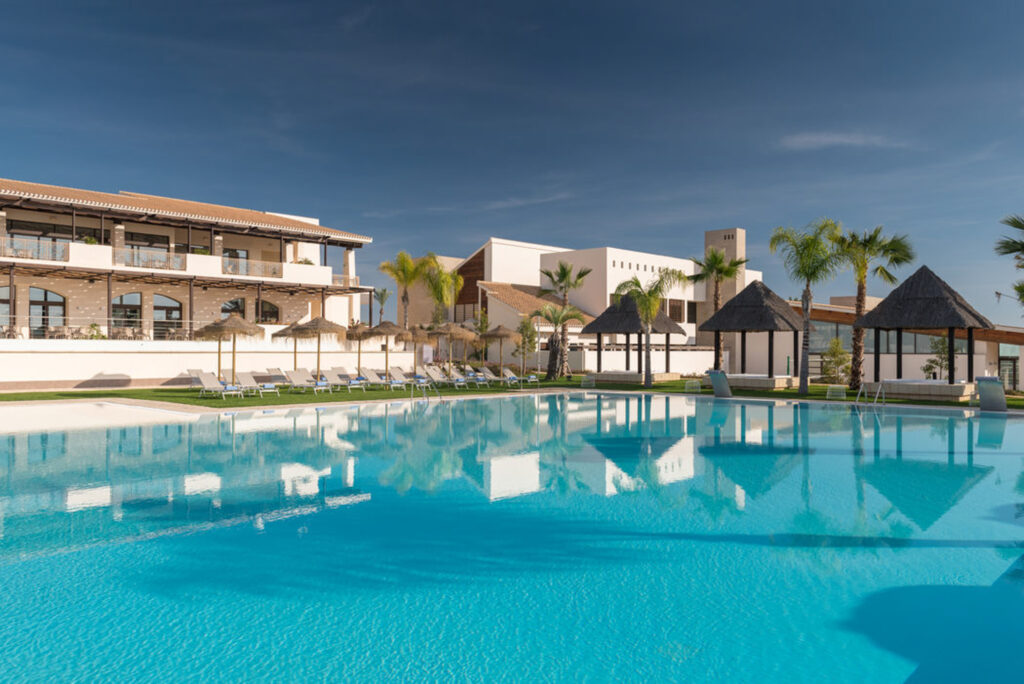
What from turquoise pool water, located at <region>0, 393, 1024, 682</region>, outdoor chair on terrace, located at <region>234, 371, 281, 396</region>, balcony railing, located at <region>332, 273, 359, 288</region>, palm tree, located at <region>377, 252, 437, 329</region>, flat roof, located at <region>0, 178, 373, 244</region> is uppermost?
flat roof, located at <region>0, 178, 373, 244</region>

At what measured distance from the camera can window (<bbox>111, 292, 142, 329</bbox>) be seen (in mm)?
26720

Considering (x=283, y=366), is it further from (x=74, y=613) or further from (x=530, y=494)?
(x=74, y=613)

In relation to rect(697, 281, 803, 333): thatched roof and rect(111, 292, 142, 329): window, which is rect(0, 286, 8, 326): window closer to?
rect(111, 292, 142, 329): window

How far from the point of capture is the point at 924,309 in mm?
21703

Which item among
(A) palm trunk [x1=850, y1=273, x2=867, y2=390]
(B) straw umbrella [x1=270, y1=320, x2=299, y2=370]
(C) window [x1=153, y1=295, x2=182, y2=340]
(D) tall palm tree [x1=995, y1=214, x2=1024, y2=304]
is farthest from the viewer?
(C) window [x1=153, y1=295, x2=182, y2=340]

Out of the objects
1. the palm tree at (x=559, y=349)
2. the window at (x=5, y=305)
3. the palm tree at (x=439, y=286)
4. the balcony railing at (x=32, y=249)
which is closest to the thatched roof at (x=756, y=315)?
the palm tree at (x=559, y=349)

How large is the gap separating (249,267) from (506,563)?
24973 millimetres

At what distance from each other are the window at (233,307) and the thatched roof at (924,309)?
83.2ft

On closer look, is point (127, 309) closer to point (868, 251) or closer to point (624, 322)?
point (624, 322)

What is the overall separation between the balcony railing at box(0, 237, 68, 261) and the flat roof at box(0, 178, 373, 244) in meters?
1.59

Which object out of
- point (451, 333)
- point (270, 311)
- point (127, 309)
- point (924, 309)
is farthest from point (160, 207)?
point (924, 309)

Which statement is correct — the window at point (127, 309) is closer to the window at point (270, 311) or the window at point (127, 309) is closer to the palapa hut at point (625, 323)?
the window at point (270, 311)

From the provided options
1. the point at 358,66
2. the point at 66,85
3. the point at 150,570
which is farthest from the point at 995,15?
the point at 66,85

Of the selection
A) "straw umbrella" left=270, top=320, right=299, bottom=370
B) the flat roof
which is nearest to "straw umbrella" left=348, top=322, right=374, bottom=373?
"straw umbrella" left=270, top=320, right=299, bottom=370
